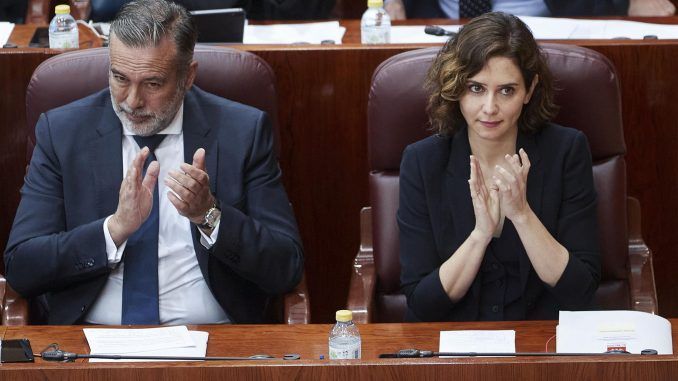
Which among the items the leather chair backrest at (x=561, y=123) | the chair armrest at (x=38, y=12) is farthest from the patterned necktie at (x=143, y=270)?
the chair armrest at (x=38, y=12)

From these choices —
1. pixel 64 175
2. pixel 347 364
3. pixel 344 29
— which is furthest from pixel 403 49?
pixel 347 364

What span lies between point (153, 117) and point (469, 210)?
71cm

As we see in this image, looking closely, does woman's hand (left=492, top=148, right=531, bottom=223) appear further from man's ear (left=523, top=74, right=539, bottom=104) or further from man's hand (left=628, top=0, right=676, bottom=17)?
man's hand (left=628, top=0, right=676, bottom=17)

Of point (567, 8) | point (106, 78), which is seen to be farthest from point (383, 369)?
point (567, 8)

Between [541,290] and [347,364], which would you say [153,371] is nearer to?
[347,364]

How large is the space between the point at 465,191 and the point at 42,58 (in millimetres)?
1204

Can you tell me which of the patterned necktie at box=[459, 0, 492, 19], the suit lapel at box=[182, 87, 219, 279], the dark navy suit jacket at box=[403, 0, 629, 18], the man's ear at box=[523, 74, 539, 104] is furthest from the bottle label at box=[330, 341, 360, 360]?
the dark navy suit jacket at box=[403, 0, 629, 18]

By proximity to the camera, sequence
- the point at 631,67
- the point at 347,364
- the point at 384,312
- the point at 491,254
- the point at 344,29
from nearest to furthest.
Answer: the point at 347,364 → the point at 491,254 → the point at 384,312 → the point at 631,67 → the point at 344,29

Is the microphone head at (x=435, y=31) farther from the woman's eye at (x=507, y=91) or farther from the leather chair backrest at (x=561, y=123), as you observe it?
the woman's eye at (x=507, y=91)

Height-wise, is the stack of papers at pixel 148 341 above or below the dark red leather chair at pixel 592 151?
below

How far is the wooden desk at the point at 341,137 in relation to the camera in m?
3.21

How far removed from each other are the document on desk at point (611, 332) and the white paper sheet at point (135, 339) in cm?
70

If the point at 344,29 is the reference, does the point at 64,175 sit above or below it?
below

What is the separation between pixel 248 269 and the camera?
2.71 m
